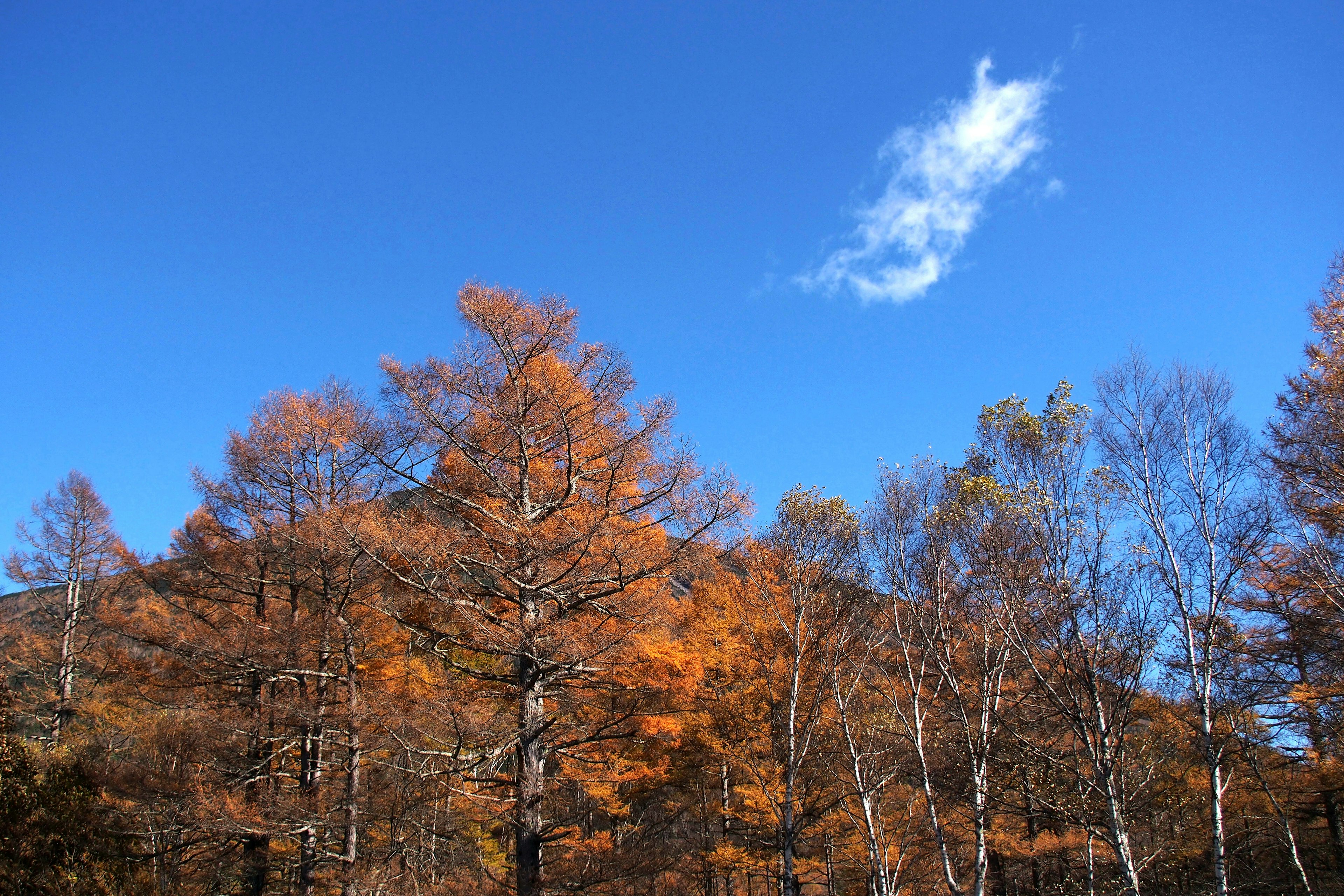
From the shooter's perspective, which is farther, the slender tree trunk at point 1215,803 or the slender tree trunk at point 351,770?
the slender tree trunk at point 351,770

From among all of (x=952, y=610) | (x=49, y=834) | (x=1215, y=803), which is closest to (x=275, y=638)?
(x=49, y=834)

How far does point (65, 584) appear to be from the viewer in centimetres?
1711

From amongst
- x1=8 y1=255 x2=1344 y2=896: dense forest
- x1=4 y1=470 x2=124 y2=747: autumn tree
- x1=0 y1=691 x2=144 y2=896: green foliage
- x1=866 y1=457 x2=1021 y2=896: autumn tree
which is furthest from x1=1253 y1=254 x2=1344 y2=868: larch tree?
x1=4 y1=470 x2=124 y2=747: autumn tree

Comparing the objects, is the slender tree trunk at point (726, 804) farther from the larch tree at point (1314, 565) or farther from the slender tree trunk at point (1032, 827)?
the larch tree at point (1314, 565)

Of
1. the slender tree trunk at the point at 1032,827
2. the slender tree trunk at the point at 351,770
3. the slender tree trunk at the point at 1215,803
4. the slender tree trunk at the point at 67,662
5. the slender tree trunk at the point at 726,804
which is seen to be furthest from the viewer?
the slender tree trunk at the point at 67,662

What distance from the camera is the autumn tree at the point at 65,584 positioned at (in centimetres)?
1656

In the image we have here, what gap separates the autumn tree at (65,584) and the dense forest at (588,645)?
3141 millimetres

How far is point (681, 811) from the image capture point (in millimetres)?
18875

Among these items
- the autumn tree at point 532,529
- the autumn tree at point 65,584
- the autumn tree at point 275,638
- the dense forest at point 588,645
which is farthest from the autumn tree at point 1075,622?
the autumn tree at point 65,584

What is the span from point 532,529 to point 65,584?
53.7 ft

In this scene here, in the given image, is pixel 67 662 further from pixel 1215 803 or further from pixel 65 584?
pixel 1215 803

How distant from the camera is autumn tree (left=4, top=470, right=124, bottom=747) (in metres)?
16.6

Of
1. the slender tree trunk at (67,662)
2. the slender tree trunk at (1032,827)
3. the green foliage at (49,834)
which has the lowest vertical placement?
the slender tree trunk at (1032,827)

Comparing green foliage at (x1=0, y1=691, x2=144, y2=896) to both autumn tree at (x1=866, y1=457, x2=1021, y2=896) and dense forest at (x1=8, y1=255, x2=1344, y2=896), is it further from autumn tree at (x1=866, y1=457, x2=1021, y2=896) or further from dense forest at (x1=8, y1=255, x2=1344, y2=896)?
autumn tree at (x1=866, y1=457, x2=1021, y2=896)
